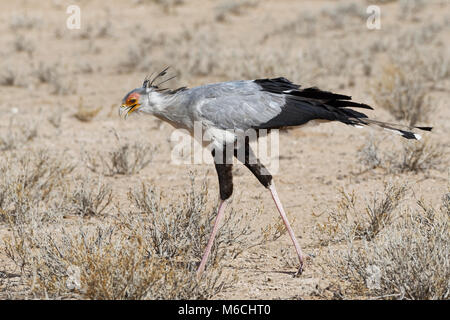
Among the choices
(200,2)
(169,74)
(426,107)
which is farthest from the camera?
(200,2)

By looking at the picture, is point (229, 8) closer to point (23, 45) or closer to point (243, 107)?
point (23, 45)

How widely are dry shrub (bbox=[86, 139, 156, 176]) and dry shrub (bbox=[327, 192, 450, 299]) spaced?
3467mm

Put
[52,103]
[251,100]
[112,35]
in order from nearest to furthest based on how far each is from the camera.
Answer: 1. [251,100]
2. [52,103]
3. [112,35]

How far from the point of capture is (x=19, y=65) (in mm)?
13070

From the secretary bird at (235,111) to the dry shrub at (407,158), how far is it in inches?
99.9

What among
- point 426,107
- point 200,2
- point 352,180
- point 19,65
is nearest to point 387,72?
point 426,107

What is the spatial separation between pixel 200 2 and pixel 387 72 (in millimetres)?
11785

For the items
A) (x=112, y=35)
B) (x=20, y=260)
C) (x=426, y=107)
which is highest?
(x=112, y=35)

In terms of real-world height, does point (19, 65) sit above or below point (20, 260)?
above

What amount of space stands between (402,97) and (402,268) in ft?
17.7

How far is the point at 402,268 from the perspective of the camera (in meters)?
3.61

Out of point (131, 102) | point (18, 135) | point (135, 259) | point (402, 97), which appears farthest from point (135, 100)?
point (402, 97)

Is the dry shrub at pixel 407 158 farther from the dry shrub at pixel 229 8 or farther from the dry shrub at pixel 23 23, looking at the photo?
the dry shrub at pixel 23 23
